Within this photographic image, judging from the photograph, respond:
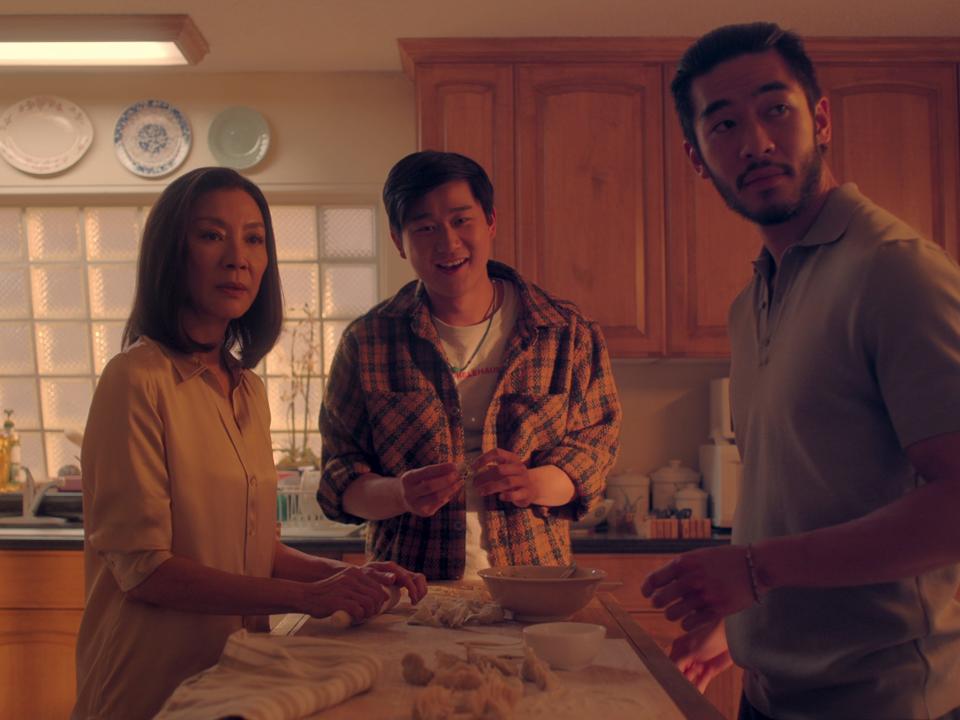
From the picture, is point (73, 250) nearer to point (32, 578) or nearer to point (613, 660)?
point (32, 578)

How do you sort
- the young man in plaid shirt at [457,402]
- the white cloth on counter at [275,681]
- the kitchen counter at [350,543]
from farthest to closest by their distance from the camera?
1. the kitchen counter at [350,543]
2. the young man in plaid shirt at [457,402]
3. the white cloth on counter at [275,681]

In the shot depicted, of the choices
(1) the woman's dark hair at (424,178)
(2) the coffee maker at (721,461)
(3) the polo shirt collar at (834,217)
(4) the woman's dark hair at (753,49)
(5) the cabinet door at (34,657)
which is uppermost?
(4) the woman's dark hair at (753,49)

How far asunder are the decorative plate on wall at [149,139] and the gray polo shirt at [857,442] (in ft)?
9.83

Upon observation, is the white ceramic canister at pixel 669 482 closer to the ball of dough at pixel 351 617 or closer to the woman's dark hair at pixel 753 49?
the ball of dough at pixel 351 617

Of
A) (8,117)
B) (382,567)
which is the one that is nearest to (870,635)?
(382,567)

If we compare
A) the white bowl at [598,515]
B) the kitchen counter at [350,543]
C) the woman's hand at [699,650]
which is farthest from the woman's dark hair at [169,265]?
the white bowl at [598,515]

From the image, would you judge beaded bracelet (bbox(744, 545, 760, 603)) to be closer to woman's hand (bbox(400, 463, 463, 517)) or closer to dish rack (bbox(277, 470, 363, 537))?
woman's hand (bbox(400, 463, 463, 517))

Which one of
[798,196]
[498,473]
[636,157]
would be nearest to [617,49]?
[636,157]

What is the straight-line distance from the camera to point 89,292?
154 inches

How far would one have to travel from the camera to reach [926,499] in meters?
0.98

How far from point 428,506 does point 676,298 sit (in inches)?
74.9

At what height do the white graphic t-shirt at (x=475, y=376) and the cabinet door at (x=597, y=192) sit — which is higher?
Answer: the cabinet door at (x=597, y=192)

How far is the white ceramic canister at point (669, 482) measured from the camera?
347 centimetres

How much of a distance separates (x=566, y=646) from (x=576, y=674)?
1.4 inches
